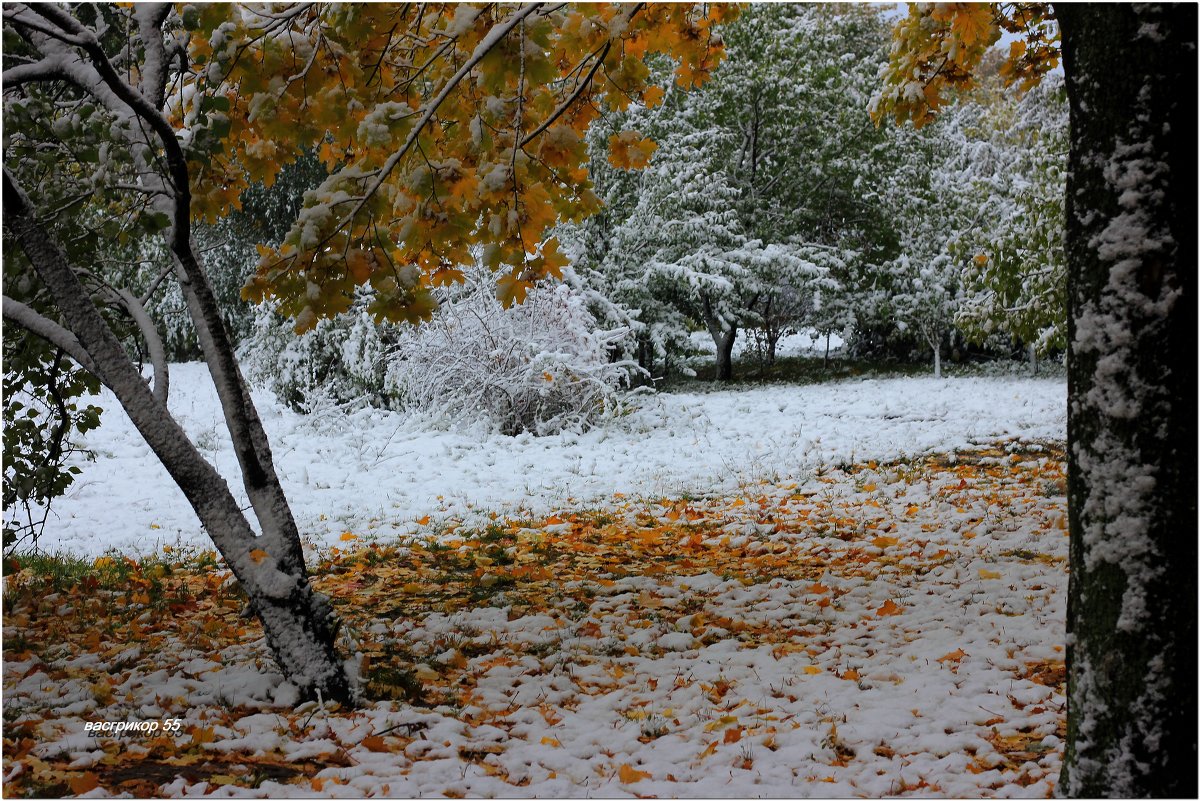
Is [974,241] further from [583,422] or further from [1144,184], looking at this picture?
[1144,184]

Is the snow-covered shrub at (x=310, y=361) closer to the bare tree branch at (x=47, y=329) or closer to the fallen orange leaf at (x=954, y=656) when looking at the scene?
the bare tree branch at (x=47, y=329)

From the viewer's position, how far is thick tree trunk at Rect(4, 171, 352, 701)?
2.91 metres

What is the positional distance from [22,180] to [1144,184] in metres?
4.13

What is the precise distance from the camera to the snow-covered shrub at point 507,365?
1014 cm

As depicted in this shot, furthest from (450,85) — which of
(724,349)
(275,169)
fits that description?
(724,349)

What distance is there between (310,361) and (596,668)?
10.1 m

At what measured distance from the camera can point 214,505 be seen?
312 cm

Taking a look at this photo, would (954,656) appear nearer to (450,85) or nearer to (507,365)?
(450,85)

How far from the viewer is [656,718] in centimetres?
312

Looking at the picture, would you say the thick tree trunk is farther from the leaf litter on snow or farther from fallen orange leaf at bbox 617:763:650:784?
fallen orange leaf at bbox 617:763:650:784

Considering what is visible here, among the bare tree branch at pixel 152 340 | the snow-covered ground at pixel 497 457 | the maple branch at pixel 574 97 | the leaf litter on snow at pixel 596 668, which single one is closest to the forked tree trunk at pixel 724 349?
the snow-covered ground at pixel 497 457

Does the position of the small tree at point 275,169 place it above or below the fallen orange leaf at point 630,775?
above

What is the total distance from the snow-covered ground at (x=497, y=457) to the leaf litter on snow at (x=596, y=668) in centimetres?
121

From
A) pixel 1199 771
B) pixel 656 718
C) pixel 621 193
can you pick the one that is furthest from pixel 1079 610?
pixel 621 193
